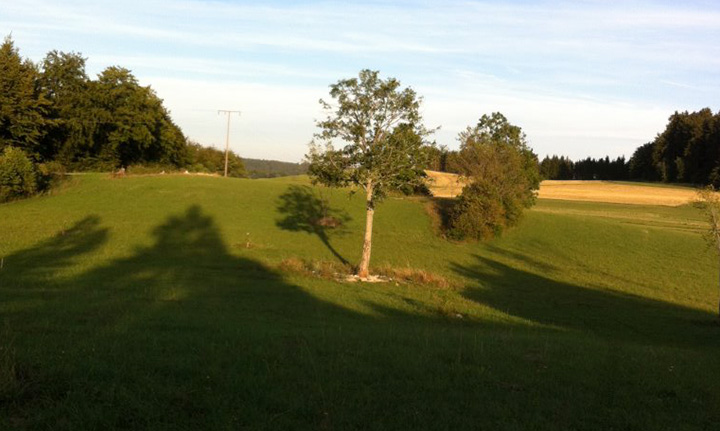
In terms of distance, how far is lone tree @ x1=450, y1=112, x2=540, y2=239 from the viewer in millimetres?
43406

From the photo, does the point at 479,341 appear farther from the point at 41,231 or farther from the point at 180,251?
Answer: the point at 41,231

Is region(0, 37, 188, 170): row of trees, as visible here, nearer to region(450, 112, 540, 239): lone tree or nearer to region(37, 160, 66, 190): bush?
region(37, 160, 66, 190): bush

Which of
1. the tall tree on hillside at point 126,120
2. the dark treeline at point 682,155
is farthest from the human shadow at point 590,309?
the dark treeline at point 682,155

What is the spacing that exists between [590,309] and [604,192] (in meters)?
73.3

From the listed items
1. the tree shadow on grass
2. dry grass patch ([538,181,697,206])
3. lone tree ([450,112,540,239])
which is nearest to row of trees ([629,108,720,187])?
dry grass patch ([538,181,697,206])

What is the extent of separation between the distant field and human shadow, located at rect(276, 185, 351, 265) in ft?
78.5

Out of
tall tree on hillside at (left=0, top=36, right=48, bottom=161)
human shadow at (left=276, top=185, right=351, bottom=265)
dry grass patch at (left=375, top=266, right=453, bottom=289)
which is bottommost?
dry grass patch at (left=375, top=266, right=453, bottom=289)

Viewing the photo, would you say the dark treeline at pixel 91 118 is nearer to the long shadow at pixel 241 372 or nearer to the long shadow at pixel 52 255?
the long shadow at pixel 52 255

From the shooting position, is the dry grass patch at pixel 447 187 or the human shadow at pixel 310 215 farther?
the dry grass patch at pixel 447 187

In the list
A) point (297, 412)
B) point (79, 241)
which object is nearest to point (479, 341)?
point (297, 412)

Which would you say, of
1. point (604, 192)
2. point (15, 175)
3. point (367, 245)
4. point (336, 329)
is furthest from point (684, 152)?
point (336, 329)

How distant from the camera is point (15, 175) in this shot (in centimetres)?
4338

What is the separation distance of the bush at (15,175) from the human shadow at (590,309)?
35.0 meters

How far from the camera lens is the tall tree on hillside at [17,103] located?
160 ft
